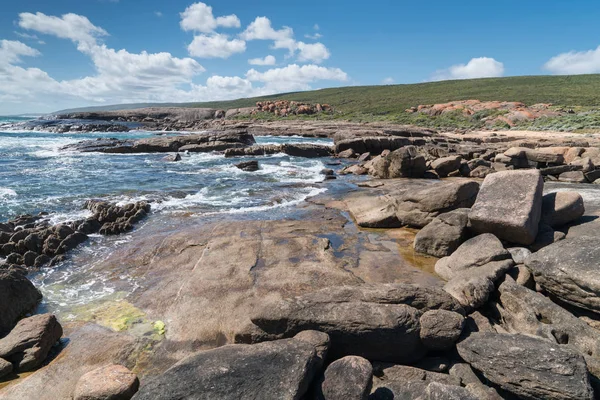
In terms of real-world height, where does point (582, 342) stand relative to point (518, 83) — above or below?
below

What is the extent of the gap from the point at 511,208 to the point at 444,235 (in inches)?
61.5

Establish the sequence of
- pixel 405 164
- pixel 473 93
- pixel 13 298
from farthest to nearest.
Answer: pixel 473 93 < pixel 405 164 < pixel 13 298

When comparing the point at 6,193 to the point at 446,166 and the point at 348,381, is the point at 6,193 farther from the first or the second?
the point at 446,166

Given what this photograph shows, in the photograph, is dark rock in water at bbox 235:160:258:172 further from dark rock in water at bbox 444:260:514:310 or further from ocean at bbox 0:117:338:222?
dark rock in water at bbox 444:260:514:310

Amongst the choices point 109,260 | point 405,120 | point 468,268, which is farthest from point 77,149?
point 405,120

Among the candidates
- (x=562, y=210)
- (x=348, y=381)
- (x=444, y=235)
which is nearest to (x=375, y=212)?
(x=444, y=235)

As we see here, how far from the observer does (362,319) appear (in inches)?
198

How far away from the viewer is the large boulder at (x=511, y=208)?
25.4 ft

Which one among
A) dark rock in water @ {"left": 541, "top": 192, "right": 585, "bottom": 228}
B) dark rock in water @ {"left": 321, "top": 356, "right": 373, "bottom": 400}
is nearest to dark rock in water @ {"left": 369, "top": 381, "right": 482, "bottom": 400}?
dark rock in water @ {"left": 321, "top": 356, "right": 373, "bottom": 400}

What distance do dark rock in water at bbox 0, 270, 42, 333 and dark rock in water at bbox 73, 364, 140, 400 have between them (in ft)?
10.1

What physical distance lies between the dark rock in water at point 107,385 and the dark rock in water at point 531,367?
13.9 feet

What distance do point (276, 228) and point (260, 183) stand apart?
9.46 metres

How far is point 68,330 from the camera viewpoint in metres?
6.20

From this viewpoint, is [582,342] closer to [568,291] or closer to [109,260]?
[568,291]
